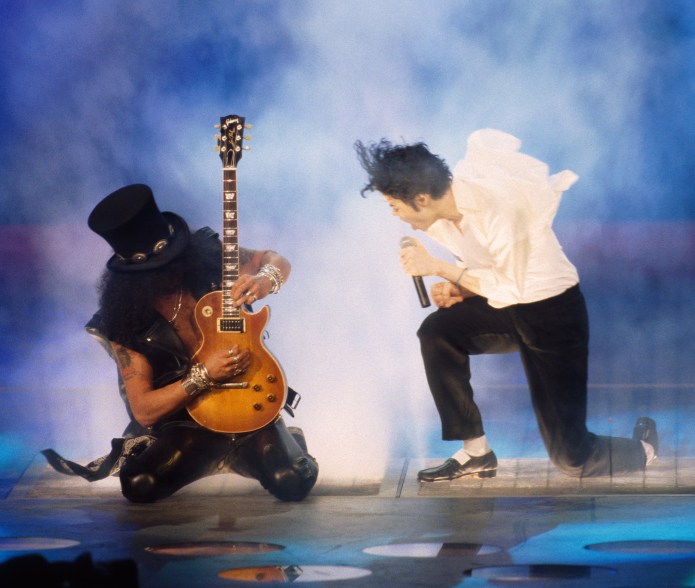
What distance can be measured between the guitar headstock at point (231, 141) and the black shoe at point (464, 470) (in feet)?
4.77

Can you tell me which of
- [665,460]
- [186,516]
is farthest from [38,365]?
[665,460]

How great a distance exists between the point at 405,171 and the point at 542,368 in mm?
951

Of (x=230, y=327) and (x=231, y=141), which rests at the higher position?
(x=231, y=141)

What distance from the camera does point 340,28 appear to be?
5.66 meters

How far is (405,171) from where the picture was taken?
519 centimetres

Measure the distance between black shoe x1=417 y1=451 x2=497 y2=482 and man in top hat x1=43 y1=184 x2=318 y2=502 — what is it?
50cm

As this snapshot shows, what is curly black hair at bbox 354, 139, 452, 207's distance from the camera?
5.14 meters

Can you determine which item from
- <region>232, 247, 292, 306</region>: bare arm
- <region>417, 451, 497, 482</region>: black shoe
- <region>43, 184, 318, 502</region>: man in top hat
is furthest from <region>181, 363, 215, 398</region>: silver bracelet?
<region>417, 451, 497, 482</region>: black shoe

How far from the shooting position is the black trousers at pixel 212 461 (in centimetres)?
493

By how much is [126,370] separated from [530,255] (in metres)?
1.62

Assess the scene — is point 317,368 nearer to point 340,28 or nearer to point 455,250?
point 455,250

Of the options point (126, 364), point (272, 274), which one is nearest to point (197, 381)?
point (126, 364)

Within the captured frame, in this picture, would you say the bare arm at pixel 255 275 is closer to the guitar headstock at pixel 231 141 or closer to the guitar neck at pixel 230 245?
the guitar neck at pixel 230 245

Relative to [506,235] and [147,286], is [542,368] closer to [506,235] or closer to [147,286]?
[506,235]
